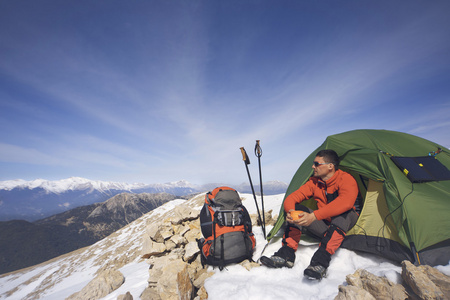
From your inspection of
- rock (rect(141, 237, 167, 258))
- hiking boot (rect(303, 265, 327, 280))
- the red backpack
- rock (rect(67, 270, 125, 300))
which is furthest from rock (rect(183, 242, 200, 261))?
rock (rect(67, 270, 125, 300))

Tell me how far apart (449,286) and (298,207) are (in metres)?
2.85

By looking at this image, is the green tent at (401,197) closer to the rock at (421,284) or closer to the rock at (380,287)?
the rock at (421,284)

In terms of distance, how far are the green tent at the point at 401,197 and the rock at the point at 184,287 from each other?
2.95 m

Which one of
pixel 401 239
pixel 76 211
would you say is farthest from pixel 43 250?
pixel 401 239

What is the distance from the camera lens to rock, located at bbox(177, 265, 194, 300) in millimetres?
4150

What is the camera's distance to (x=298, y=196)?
16.4 feet

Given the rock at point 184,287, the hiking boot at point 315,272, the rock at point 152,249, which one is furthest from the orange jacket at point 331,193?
the rock at point 152,249

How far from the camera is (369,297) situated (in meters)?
2.66

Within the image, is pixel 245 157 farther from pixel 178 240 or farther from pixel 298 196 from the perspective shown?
pixel 178 240

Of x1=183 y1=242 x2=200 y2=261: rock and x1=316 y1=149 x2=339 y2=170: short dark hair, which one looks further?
x1=183 y1=242 x2=200 y2=261: rock

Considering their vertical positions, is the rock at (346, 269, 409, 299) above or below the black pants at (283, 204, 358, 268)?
below

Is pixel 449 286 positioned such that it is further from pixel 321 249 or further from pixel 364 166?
pixel 364 166

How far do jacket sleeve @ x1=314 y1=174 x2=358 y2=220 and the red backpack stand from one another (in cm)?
233

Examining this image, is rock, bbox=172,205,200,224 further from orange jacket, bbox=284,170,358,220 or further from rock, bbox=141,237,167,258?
orange jacket, bbox=284,170,358,220
